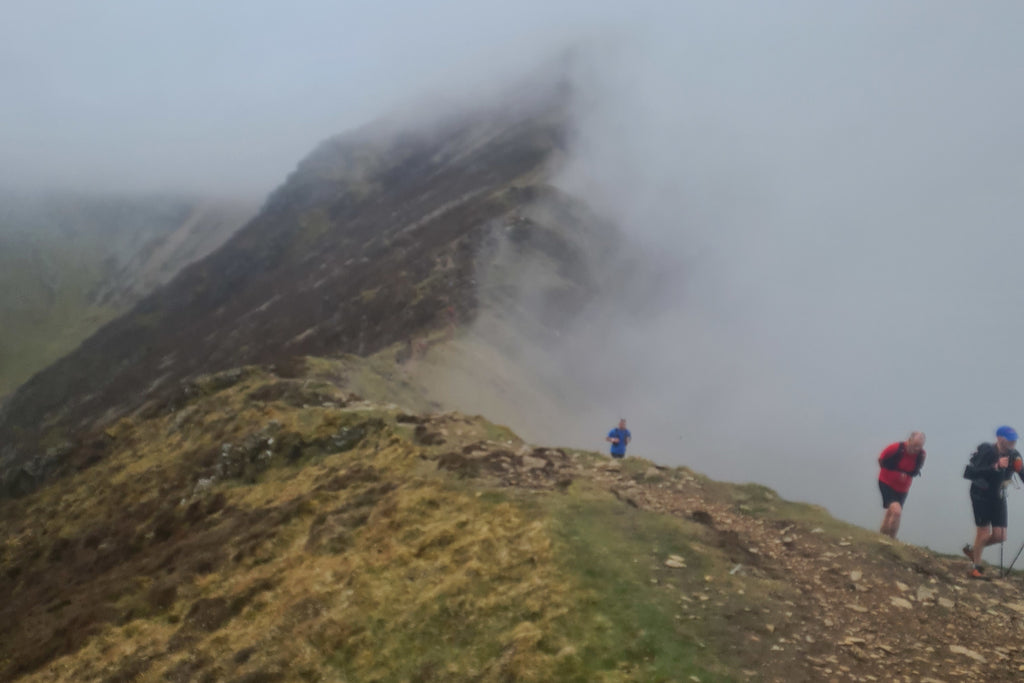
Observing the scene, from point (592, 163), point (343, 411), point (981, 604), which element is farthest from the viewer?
point (592, 163)

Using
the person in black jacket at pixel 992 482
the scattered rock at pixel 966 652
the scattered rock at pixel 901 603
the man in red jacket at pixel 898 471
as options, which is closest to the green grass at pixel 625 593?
the scattered rock at pixel 901 603

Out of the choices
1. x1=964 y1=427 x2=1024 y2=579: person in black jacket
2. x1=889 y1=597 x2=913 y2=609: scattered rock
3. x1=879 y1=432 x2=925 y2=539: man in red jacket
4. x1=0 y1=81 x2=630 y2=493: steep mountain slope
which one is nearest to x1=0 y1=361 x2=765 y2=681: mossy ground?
x1=889 y1=597 x2=913 y2=609: scattered rock

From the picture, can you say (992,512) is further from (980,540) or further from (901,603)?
(901,603)

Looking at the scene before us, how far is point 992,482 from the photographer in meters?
13.9

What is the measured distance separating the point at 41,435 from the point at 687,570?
113969 millimetres

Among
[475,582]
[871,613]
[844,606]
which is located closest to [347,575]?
[475,582]

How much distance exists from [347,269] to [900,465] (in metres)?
89.4

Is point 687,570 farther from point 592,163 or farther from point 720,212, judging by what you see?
point 720,212

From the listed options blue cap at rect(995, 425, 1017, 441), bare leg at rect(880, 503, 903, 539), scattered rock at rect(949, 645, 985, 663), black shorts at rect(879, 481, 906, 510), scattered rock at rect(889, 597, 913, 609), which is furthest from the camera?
black shorts at rect(879, 481, 906, 510)

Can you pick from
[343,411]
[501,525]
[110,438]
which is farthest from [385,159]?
[501,525]

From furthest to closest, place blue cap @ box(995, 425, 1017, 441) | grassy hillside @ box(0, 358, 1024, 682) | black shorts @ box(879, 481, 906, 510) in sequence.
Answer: black shorts @ box(879, 481, 906, 510) → blue cap @ box(995, 425, 1017, 441) → grassy hillside @ box(0, 358, 1024, 682)

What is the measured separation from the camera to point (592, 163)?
110 meters

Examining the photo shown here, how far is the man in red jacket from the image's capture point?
1545 cm

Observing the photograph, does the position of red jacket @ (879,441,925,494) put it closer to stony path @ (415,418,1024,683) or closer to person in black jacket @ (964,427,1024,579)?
person in black jacket @ (964,427,1024,579)
